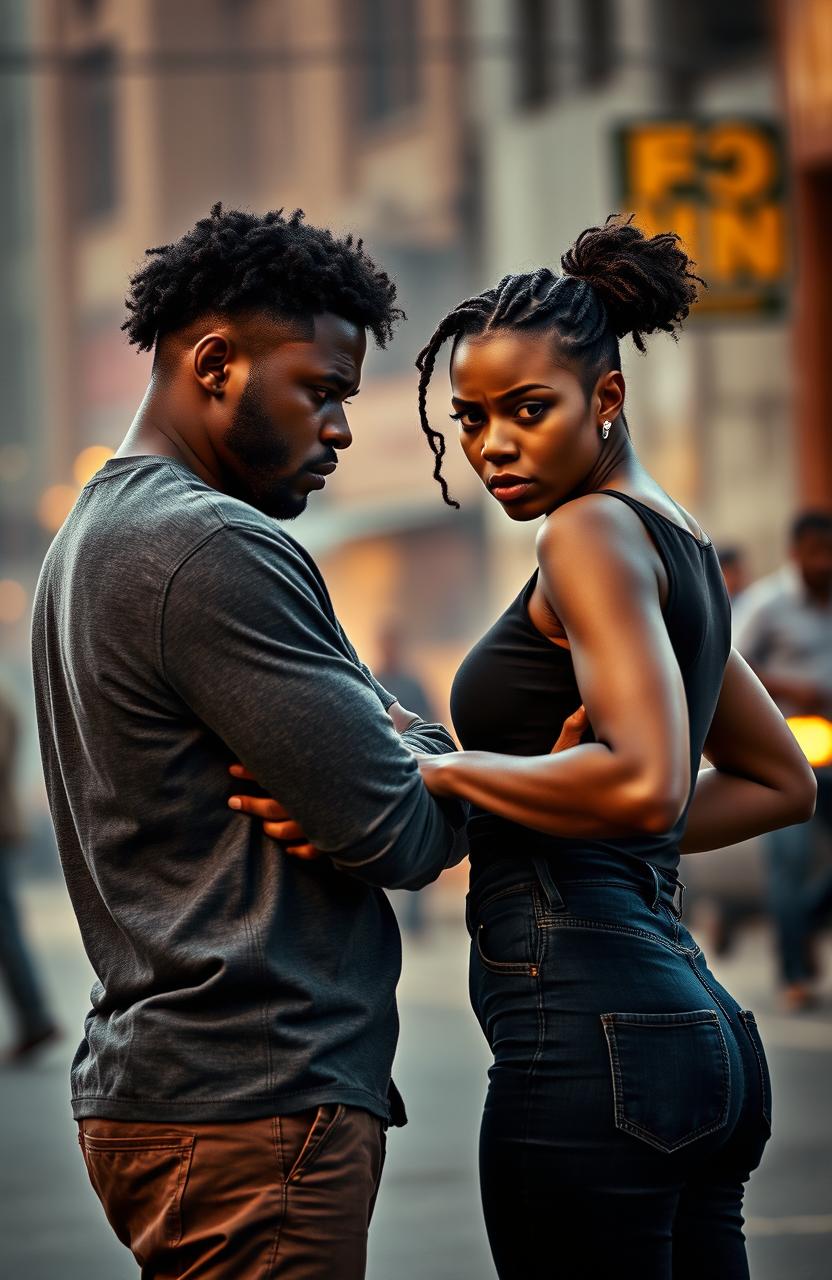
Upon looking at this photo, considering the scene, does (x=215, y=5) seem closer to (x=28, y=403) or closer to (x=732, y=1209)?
(x=28, y=403)

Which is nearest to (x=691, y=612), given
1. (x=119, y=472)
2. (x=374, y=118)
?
(x=119, y=472)

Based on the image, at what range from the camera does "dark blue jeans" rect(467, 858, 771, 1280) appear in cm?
255

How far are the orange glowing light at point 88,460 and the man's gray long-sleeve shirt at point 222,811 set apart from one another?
79.5 ft

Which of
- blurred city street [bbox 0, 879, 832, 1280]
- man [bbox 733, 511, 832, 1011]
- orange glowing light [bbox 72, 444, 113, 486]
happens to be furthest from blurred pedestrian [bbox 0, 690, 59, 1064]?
orange glowing light [bbox 72, 444, 113, 486]

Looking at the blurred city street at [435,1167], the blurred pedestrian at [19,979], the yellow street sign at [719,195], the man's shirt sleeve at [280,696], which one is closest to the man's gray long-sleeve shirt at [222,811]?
the man's shirt sleeve at [280,696]

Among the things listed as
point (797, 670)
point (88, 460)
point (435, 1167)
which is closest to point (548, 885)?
point (435, 1167)

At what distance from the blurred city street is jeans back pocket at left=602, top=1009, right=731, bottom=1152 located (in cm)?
17

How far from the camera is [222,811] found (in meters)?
2.43

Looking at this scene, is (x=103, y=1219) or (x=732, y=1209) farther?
(x=103, y=1219)

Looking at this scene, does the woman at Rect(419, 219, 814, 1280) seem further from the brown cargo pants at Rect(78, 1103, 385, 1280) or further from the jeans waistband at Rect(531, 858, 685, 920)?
the brown cargo pants at Rect(78, 1103, 385, 1280)

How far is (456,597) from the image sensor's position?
21.3m

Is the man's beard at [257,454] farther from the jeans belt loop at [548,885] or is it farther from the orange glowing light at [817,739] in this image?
the orange glowing light at [817,739]

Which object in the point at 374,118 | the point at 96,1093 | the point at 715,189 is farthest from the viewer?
the point at 374,118

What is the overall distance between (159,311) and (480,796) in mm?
750
